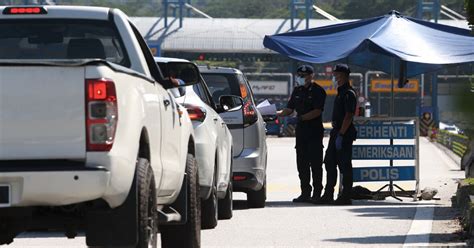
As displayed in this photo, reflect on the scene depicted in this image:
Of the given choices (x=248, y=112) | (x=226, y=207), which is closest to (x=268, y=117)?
(x=248, y=112)

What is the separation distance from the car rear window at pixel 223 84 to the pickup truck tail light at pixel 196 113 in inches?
144

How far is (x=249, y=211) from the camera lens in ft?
55.2

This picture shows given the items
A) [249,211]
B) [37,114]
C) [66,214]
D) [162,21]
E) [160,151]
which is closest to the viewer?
[37,114]

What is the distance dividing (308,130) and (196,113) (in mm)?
5946

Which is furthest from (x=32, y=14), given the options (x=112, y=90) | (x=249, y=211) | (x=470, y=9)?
(x=249, y=211)

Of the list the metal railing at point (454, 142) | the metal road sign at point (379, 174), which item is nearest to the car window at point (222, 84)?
the metal road sign at point (379, 174)

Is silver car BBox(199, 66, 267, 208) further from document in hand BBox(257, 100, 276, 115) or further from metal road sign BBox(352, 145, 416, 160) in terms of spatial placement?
A: metal road sign BBox(352, 145, 416, 160)

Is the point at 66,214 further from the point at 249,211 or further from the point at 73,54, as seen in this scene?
the point at 249,211

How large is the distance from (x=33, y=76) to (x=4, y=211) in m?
0.83

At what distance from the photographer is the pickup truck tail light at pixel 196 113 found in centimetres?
1288

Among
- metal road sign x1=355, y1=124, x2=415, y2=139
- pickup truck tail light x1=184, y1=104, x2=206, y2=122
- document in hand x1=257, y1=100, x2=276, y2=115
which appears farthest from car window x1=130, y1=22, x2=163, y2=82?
metal road sign x1=355, y1=124, x2=415, y2=139

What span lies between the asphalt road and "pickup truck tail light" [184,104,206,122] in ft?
3.64

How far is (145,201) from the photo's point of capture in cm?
824

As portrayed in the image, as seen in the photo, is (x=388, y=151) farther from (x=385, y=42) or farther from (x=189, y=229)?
(x=189, y=229)
